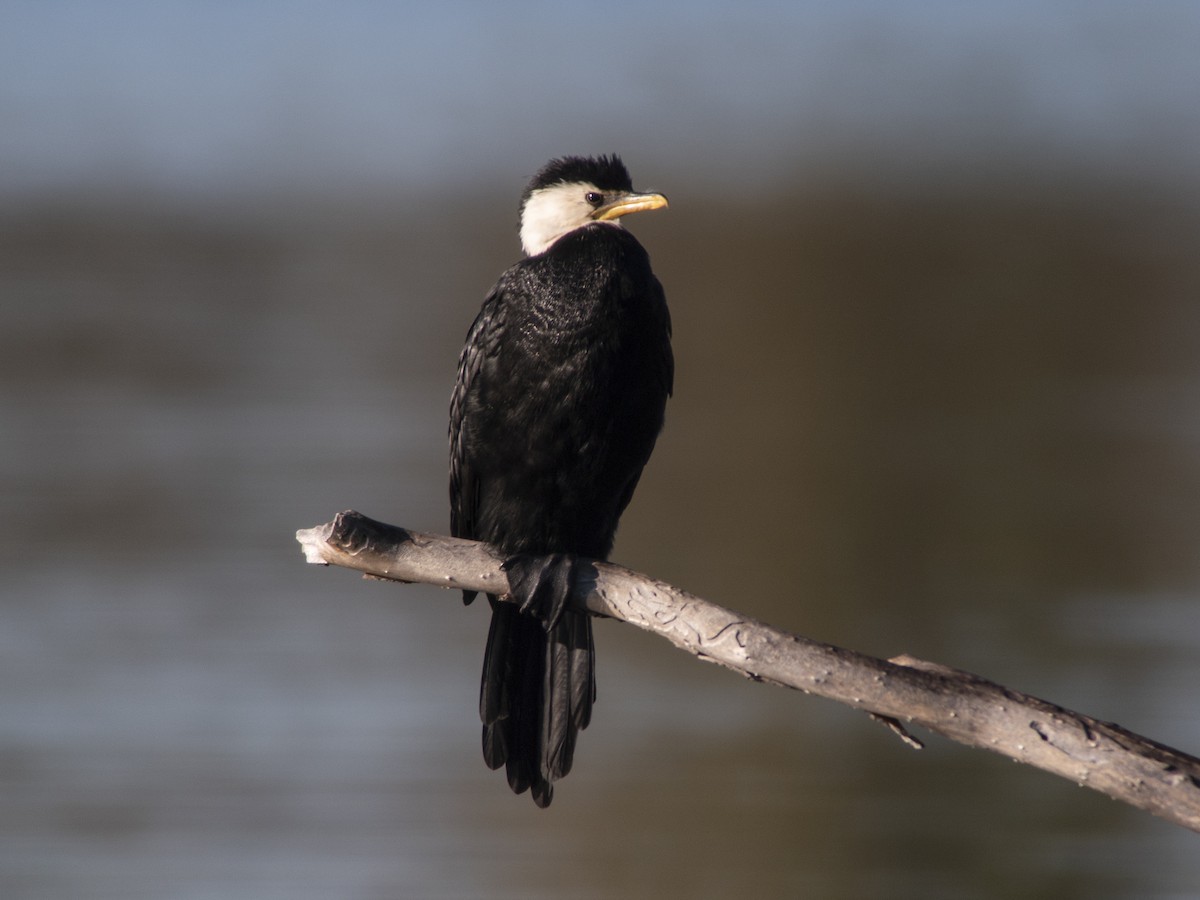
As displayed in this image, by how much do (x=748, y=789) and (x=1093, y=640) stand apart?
75.8 inches

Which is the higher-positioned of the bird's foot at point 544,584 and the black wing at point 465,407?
the black wing at point 465,407

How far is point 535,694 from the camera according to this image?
3461 millimetres

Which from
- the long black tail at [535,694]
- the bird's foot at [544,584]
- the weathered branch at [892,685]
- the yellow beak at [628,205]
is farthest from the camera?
the yellow beak at [628,205]

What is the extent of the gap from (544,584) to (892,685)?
0.91 metres

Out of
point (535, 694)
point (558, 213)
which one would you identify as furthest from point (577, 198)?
point (535, 694)

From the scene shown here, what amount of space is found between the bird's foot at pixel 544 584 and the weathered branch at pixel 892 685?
214 millimetres

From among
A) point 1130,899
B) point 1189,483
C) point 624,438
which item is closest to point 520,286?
point 624,438

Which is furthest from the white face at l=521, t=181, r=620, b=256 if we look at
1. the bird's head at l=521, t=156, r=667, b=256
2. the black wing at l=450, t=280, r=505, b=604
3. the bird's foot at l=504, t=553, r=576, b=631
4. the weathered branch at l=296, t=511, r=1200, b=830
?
the weathered branch at l=296, t=511, r=1200, b=830

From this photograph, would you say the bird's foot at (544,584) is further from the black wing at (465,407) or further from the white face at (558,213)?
the white face at (558,213)

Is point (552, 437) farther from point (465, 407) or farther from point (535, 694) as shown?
point (535, 694)

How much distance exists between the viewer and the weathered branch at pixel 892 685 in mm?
2408

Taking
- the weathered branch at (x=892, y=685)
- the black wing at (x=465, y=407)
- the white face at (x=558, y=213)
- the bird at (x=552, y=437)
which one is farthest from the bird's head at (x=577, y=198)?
the weathered branch at (x=892, y=685)

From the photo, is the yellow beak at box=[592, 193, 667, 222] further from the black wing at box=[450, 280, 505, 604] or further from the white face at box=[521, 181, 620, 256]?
the black wing at box=[450, 280, 505, 604]

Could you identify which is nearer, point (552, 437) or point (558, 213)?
point (552, 437)
